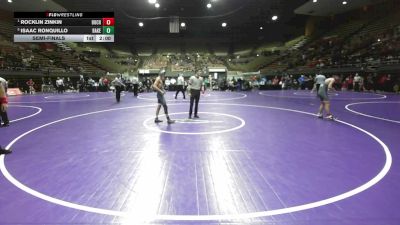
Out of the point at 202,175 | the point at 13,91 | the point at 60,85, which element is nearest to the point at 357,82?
the point at 202,175

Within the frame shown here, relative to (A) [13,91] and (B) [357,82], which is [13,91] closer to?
(A) [13,91]

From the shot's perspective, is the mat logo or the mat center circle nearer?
the mat center circle

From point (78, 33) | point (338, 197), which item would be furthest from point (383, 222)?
point (78, 33)

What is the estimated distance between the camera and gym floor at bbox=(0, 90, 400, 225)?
3.52 m

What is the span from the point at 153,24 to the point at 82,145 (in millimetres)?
35381

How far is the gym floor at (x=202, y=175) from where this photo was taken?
352 centimetres

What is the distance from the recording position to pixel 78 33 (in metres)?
13.0

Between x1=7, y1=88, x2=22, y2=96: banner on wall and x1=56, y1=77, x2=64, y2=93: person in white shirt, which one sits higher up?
x1=56, y1=77, x2=64, y2=93: person in white shirt

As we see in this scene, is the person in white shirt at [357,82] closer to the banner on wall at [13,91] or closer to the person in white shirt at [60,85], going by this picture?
the person in white shirt at [60,85]

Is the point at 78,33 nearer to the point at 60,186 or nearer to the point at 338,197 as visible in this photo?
the point at 60,186

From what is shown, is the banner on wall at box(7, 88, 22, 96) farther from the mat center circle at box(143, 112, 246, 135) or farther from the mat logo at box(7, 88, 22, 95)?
the mat center circle at box(143, 112, 246, 135)
